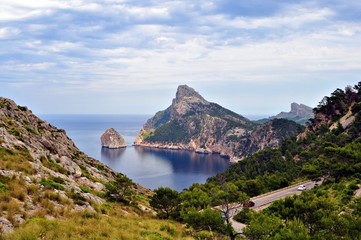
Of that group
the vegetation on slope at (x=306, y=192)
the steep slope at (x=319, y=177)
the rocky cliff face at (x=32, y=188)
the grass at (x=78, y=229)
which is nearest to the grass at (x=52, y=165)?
the rocky cliff face at (x=32, y=188)

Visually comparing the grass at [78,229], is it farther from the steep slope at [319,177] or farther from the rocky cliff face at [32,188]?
the steep slope at [319,177]

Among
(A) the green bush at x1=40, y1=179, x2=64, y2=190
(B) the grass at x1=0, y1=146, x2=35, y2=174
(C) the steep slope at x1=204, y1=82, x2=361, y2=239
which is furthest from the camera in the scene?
(C) the steep slope at x1=204, y1=82, x2=361, y2=239

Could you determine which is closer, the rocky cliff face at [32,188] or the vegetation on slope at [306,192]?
the rocky cliff face at [32,188]

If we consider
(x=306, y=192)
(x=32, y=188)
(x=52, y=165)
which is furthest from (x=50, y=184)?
(x=306, y=192)

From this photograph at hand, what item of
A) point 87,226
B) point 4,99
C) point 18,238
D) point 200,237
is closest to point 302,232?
point 200,237

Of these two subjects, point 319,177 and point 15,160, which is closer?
point 15,160

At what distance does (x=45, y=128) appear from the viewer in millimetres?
47281

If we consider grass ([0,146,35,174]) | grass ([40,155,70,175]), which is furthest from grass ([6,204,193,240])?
grass ([40,155,70,175])

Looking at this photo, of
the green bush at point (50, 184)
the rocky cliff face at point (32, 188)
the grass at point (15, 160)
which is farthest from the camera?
the grass at point (15, 160)

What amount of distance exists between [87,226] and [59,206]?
11.7ft

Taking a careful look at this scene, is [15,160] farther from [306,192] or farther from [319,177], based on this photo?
[319,177]

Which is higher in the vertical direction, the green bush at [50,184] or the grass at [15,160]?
the grass at [15,160]

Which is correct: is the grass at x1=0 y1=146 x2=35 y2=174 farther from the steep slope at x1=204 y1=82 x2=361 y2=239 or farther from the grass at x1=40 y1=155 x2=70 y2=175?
the steep slope at x1=204 y1=82 x2=361 y2=239

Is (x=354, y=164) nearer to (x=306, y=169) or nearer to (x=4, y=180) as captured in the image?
(x=306, y=169)
